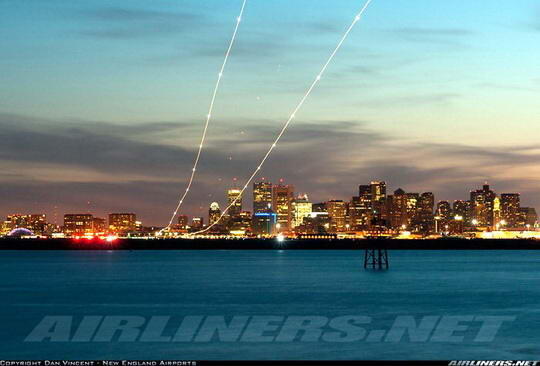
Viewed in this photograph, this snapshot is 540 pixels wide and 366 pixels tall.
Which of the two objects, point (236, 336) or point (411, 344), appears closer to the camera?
point (411, 344)

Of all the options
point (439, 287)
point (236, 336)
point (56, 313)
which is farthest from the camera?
point (439, 287)

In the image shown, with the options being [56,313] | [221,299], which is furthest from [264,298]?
[56,313]

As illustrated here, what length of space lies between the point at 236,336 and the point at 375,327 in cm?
1107

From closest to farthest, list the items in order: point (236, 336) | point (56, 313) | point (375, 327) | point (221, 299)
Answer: point (236, 336) → point (375, 327) → point (56, 313) → point (221, 299)

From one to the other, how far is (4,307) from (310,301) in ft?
79.4

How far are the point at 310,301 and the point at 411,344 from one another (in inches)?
1249

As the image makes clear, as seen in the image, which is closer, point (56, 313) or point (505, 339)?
point (505, 339)

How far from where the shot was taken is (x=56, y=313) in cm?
7275

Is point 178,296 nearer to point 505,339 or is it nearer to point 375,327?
point 375,327

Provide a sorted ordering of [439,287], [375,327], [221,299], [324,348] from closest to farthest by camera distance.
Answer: [324,348] < [375,327] < [221,299] < [439,287]

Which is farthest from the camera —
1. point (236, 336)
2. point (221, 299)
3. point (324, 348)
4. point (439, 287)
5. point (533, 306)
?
point (439, 287)

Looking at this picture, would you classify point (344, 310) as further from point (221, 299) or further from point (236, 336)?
point (236, 336)

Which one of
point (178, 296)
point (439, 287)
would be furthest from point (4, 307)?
point (439, 287)

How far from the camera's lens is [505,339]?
53.9 m
